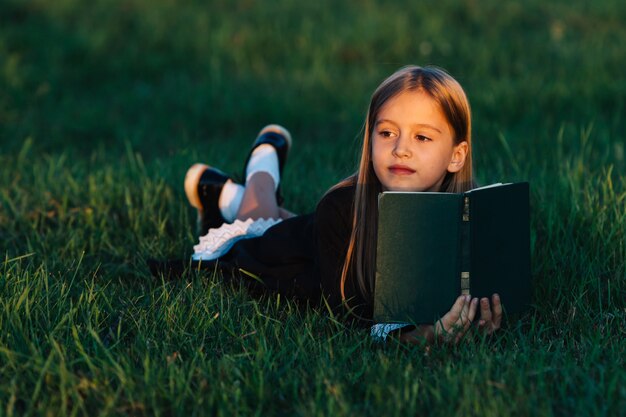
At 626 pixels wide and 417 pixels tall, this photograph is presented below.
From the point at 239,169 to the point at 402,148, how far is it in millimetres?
1930

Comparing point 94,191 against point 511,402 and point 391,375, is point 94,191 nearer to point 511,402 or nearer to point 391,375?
point 391,375

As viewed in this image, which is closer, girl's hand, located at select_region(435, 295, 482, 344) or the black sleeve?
girl's hand, located at select_region(435, 295, 482, 344)

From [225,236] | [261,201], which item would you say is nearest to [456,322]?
[225,236]

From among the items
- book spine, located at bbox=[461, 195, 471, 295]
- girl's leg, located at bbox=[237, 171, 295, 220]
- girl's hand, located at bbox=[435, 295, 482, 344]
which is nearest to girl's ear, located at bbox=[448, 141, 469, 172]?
book spine, located at bbox=[461, 195, 471, 295]

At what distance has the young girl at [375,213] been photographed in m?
2.95

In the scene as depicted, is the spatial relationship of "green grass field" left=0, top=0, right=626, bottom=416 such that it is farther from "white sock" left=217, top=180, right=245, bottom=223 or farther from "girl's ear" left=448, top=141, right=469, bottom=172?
"girl's ear" left=448, top=141, right=469, bottom=172

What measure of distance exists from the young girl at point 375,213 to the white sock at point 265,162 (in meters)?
0.53

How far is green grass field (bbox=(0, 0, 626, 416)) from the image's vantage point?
2377 mm

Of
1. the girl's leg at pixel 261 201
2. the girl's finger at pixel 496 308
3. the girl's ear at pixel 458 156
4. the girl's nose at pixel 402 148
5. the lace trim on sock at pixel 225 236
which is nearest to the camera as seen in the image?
the girl's finger at pixel 496 308

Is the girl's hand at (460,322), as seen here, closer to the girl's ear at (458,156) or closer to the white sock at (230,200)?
the girl's ear at (458,156)

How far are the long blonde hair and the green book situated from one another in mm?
261

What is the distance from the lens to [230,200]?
4059mm

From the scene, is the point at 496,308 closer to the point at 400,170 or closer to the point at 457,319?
the point at 457,319

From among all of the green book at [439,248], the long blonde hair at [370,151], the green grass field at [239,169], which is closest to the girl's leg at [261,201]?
the green grass field at [239,169]
